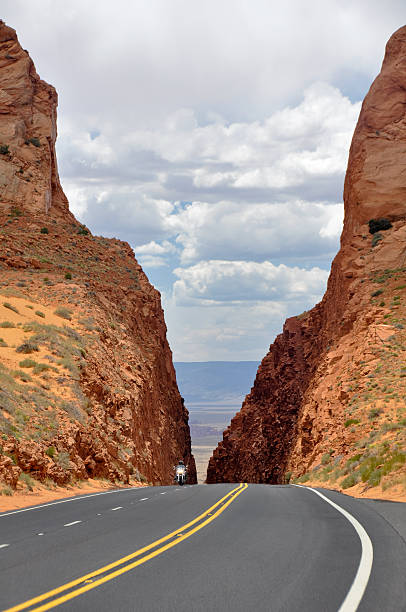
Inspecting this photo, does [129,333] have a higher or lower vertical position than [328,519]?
higher

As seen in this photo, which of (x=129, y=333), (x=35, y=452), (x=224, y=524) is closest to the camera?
(x=224, y=524)

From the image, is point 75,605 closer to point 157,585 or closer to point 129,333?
point 157,585

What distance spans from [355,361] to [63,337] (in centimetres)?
1811

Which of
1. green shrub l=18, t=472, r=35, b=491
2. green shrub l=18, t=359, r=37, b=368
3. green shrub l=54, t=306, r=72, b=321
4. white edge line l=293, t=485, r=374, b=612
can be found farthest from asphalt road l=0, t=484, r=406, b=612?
green shrub l=54, t=306, r=72, b=321

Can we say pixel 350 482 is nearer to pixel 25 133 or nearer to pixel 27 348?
pixel 27 348

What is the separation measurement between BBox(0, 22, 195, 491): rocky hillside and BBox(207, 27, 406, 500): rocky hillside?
934 centimetres

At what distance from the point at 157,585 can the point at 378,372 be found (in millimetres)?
30212

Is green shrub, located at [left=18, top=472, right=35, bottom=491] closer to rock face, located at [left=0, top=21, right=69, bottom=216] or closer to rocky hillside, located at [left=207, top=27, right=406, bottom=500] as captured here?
rocky hillside, located at [left=207, top=27, right=406, bottom=500]

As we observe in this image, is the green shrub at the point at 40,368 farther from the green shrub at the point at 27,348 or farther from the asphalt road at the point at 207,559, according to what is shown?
the asphalt road at the point at 207,559

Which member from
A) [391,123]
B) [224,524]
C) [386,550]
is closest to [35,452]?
[224,524]

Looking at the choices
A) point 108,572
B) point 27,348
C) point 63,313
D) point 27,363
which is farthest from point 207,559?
point 63,313

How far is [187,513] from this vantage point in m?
14.5

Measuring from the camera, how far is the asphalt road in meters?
6.55

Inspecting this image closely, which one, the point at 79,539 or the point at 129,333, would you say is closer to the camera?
the point at 79,539
